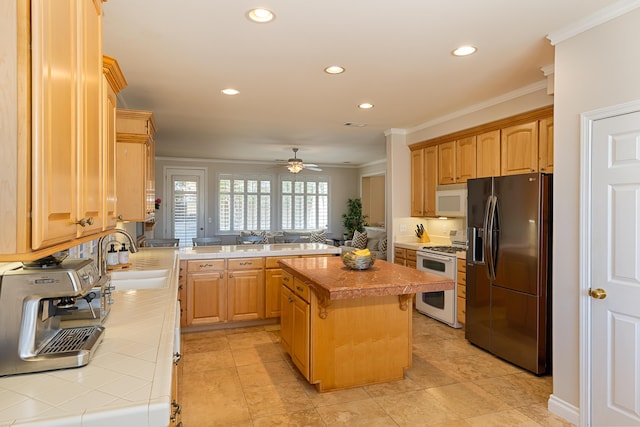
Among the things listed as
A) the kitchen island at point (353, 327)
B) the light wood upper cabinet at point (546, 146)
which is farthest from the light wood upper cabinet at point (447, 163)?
the kitchen island at point (353, 327)

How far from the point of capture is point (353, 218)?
10.1 m

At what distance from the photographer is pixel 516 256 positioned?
11.0ft

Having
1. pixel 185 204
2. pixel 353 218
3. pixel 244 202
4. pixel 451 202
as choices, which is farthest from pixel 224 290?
pixel 353 218

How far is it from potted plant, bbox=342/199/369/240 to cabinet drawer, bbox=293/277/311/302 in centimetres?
669

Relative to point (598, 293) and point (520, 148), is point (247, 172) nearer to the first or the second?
point (520, 148)

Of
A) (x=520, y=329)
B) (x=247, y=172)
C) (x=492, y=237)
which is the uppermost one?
(x=247, y=172)

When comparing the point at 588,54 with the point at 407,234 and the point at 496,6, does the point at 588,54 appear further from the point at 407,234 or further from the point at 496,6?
the point at 407,234

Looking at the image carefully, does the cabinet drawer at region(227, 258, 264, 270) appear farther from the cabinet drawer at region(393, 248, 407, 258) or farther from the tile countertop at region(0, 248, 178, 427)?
the tile countertop at region(0, 248, 178, 427)

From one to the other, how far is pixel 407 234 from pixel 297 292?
2.99 metres

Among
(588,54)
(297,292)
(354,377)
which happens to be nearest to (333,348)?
(354,377)

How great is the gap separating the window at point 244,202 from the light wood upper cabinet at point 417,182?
488cm

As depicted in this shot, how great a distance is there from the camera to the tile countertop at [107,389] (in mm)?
985

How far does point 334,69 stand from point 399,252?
3020mm

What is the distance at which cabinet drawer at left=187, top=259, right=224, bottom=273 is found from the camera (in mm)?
4277
